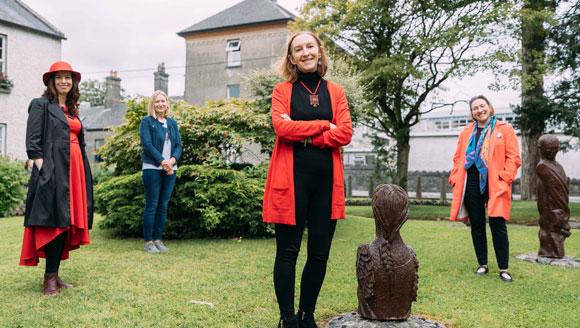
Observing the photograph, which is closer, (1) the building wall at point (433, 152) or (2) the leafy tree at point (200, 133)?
(2) the leafy tree at point (200, 133)

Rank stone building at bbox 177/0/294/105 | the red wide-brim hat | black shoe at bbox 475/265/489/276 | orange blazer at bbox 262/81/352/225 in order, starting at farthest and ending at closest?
stone building at bbox 177/0/294/105 → black shoe at bbox 475/265/489/276 → the red wide-brim hat → orange blazer at bbox 262/81/352/225

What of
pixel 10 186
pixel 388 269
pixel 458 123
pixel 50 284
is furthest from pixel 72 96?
pixel 458 123

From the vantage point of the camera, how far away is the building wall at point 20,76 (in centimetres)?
1680

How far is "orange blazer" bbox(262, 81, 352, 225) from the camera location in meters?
2.90

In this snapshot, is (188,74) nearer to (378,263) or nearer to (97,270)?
(97,270)

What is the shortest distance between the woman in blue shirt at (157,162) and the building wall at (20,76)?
1342 cm

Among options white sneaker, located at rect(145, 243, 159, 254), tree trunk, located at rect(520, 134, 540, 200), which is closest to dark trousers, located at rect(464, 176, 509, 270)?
white sneaker, located at rect(145, 243, 159, 254)

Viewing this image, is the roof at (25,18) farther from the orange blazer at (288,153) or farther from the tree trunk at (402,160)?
the orange blazer at (288,153)

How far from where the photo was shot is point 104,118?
3491cm

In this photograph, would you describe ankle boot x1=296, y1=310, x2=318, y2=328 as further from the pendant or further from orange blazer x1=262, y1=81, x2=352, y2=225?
the pendant

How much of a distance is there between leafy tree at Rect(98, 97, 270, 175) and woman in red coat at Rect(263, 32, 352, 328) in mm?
4281

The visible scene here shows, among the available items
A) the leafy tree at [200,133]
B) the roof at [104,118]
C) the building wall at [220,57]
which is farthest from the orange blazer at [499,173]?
the roof at [104,118]

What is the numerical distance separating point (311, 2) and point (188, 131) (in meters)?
9.89

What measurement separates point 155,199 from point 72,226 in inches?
70.0
